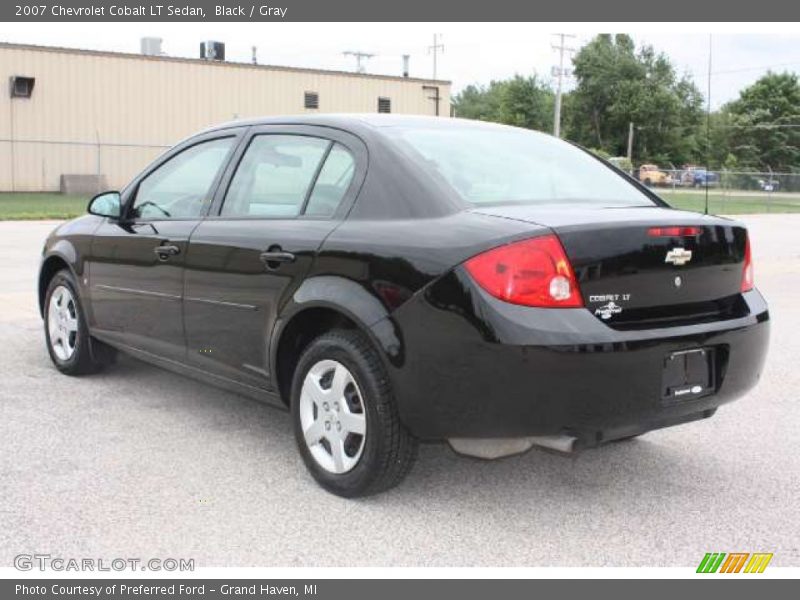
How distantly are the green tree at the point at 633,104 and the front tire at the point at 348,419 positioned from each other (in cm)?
6839

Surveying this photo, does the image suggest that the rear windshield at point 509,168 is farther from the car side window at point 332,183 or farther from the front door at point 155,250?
the front door at point 155,250

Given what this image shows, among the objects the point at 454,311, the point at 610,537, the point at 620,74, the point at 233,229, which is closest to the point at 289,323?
the point at 233,229

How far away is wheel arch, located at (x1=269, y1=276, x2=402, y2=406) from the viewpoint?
3555 millimetres

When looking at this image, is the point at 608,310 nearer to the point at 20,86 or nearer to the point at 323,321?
the point at 323,321

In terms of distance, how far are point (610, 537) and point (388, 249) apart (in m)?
1.38

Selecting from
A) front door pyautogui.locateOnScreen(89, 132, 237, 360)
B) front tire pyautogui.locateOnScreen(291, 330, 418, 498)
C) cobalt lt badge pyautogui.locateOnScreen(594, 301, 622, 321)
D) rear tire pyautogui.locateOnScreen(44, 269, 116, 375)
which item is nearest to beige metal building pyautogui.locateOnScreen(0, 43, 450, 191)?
rear tire pyautogui.locateOnScreen(44, 269, 116, 375)

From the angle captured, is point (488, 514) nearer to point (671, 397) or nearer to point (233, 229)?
point (671, 397)

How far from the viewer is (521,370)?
3.24 m

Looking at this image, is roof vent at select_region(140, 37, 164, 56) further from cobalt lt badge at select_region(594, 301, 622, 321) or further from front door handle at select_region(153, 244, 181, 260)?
cobalt lt badge at select_region(594, 301, 622, 321)

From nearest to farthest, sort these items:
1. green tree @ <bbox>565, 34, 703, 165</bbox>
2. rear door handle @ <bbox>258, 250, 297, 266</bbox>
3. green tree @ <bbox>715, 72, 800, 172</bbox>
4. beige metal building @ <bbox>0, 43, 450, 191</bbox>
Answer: rear door handle @ <bbox>258, 250, 297, 266</bbox>, beige metal building @ <bbox>0, 43, 450, 191</bbox>, green tree @ <bbox>715, 72, 800, 172</bbox>, green tree @ <bbox>565, 34, 703, 165</bbox>

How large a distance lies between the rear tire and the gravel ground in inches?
11.4

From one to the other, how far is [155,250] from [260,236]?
3.03 feet

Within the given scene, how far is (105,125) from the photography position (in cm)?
3288

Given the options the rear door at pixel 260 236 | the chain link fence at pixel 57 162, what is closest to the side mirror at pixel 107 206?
the rear door at pixel 260 236
